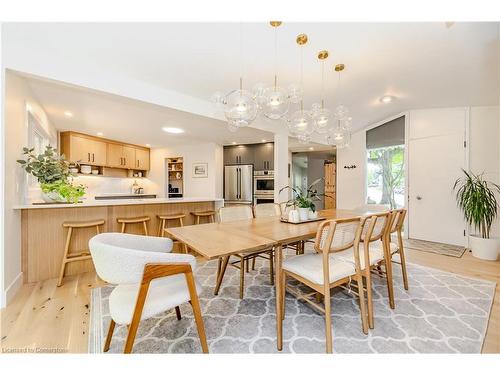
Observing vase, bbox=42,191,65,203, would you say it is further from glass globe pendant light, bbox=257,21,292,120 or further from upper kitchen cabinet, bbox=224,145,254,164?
upper kitchen cabinet, bbox=224,145,254,164

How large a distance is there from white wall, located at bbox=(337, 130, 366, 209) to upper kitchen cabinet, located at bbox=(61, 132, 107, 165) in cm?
600

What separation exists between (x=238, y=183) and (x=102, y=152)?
11.2ft

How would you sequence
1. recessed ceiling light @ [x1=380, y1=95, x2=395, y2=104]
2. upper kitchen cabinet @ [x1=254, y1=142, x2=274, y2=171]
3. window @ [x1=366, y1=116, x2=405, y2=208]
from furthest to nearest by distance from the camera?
upper kitchen cabinet @ [x1=254, y1=142, x2=274, y2=171] → window @ [x1=366, y1=116, x2=405, y2=208] → recessed ceiling light @ [x1=380, y1=95, x2=395, y2=104]

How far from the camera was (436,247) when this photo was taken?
142 inches

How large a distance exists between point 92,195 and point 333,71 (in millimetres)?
5881

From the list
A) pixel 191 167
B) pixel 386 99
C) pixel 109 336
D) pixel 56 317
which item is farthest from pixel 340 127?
pixel 191 167

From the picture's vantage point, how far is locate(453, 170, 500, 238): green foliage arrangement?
10.2 ft

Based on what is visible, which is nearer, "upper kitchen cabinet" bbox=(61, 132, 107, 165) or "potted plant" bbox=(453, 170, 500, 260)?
"potted plant" bbox=(453, 170, 500, 260)

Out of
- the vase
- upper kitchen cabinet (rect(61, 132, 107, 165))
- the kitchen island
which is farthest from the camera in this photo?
upper kitchen cabinet (rect(61, 132, 107, 165))

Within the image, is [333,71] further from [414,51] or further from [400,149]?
[400,149]

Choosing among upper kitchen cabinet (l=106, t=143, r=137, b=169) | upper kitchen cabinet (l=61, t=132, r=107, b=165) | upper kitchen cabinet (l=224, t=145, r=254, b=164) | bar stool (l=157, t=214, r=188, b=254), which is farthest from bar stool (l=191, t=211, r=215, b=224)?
upper kitchen cabinet (l=106, t=143, r=137, b=169)

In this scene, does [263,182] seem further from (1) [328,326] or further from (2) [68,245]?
(1) [328,326]

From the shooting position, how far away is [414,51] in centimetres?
210
